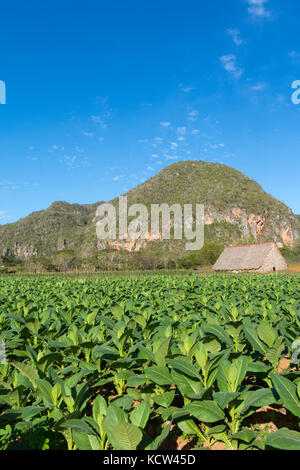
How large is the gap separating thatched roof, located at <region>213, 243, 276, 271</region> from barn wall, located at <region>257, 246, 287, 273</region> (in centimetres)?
55

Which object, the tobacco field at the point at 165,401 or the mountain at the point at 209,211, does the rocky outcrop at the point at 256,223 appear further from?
the tobacco field at the point at 165,401

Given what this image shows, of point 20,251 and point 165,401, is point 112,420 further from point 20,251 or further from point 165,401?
point 20,251

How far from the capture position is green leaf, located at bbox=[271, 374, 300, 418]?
1788 millimetres

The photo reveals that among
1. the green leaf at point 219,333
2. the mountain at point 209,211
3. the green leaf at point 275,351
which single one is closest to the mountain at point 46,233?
the mountain at point 209,211

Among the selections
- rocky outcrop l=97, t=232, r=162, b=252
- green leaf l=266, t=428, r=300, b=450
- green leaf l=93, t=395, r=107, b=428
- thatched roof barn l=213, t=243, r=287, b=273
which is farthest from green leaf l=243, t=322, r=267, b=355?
rocky outcrop l=97, t=232, r=162, b=252

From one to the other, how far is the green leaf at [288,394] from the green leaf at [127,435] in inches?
38.6

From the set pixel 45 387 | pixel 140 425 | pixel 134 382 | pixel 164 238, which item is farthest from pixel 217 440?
pixel 164 238

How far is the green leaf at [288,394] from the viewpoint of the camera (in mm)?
1788

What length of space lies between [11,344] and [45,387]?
2.05 metres

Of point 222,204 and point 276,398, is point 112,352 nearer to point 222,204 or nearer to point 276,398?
point 276,398

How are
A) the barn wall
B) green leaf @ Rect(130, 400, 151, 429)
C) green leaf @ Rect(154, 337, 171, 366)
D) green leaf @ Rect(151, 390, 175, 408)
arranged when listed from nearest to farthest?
green leaf @ Rect(130, 400, 151, 429), green leaf @ Rect(151, 390, 175, 408), green leaf @ Rect(154, 337, 171, 366), the barn wall

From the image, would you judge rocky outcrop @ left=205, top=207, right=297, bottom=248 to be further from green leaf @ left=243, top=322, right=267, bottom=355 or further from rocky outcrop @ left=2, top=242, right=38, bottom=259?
green leaf @ left=243, top=322, right=267, bottom=355

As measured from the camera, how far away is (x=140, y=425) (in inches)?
65.6

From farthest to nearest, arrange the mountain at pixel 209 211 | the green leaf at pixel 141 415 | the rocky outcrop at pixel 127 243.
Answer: the rocky outcrop at pixel 127 243
the mountain at pixel 209 211
the green leaf at pixel 141 415
